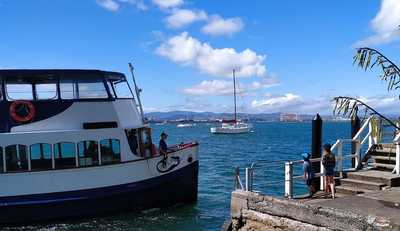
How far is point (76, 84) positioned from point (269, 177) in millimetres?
14142

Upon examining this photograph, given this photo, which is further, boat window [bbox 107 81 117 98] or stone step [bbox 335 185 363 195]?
boat window [bbox 107 81 117 98]

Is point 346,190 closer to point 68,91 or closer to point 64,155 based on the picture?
point 64,155

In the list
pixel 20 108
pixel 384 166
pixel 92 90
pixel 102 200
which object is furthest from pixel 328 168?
pixel 20 108

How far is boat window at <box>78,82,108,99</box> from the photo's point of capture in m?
17.6

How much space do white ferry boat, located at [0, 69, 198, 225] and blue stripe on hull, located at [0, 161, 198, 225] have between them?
33 millimetres

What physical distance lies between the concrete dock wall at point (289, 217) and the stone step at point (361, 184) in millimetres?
3411

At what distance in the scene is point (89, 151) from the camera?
1738 cm

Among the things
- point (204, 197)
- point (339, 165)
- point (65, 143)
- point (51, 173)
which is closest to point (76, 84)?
point (65, 143)

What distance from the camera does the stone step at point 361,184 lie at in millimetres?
12281

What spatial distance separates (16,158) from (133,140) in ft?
13.2

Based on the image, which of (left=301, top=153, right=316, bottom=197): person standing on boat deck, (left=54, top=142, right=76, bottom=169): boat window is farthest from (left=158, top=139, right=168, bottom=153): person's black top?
(left=301, top=153, right=316, bottom=197): person standing on boat deck

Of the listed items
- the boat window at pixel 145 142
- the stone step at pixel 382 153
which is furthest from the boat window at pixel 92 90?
the stone step at pixel 382 153

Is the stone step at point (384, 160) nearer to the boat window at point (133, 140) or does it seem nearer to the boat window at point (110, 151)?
the boat window at point (133, 140)

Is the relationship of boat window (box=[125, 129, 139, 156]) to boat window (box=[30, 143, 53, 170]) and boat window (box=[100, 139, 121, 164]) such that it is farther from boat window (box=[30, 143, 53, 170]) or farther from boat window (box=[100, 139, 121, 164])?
boat window (box=[30, 143, 53, 170])
